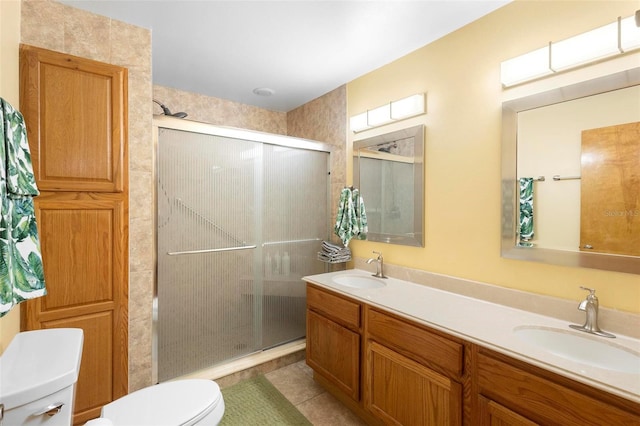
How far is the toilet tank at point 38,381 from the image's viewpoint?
39.8 inches

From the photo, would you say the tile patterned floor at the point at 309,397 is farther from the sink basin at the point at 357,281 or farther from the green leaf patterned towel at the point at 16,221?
the green leaf patterned towel at the point at 16,221

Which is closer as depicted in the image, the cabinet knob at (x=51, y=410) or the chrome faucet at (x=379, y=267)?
the cabinet knob at (x=51, y=410)

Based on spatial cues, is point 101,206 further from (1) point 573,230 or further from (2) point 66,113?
(1) point 573,230

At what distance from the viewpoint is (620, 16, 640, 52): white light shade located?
1247 mm

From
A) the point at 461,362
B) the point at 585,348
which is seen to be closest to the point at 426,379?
the point at 461,362

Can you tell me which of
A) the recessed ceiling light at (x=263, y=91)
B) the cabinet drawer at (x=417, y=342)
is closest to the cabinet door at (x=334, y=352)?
the cabinet drawer at (x=417, y=342)

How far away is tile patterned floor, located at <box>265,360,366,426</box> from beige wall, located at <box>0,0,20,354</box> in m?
1.64

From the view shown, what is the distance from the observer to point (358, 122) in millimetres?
2535

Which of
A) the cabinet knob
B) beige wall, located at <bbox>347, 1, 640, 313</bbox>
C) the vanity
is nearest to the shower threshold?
the vanity

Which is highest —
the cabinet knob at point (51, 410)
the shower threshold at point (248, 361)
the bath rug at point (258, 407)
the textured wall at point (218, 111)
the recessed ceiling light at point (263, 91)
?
the recessed ceiling light at point (263, 91)

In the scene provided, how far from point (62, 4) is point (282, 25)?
1.25 meters

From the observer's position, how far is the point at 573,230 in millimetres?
1424

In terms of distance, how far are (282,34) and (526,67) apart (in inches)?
56.4

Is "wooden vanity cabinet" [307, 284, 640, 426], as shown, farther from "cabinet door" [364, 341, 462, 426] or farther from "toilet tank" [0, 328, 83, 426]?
"toilet tank" [0, 328, 83, 426]
